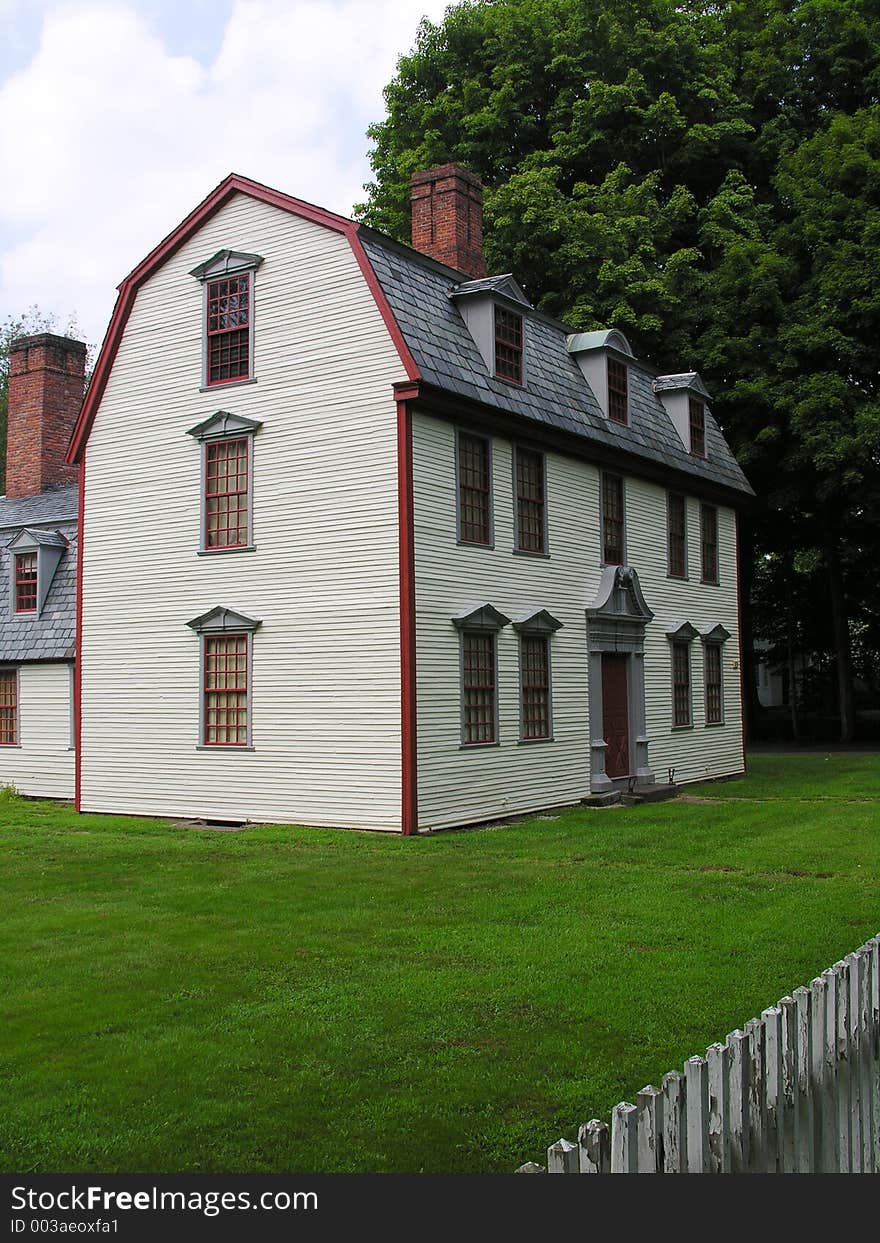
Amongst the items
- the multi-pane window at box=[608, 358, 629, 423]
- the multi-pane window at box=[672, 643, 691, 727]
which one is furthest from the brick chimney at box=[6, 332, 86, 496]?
the multi-pane window at box=[672, 643, 691, 727]

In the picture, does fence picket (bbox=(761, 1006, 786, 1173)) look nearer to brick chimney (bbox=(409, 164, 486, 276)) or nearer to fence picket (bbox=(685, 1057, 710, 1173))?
fence picket (bbox=(685, 1057, 710, 1173))

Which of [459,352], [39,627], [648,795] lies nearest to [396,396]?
[459,352]

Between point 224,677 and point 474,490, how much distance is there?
473 cm

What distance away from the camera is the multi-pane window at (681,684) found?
78.6 ft

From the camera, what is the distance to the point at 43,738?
72.5 feet

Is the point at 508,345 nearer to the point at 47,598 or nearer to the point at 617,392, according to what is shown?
the point at 617,392

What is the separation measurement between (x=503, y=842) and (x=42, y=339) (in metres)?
16.8

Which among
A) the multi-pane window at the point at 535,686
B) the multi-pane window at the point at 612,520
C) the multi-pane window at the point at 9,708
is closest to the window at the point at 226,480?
the multi-pane window at the point at 535,686

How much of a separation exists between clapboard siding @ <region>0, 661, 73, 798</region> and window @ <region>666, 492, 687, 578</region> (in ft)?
39.6

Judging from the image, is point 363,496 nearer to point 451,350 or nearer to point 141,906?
point 451,350

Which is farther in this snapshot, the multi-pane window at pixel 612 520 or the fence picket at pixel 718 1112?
the multi-pane window at pixel 612 520

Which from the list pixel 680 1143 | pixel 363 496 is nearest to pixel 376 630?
pixel 363 496

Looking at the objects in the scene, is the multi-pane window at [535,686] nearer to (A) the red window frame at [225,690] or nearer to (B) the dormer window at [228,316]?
(A) the red window frame at [225,690]

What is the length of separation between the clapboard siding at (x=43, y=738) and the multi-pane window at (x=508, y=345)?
9.68 meters
